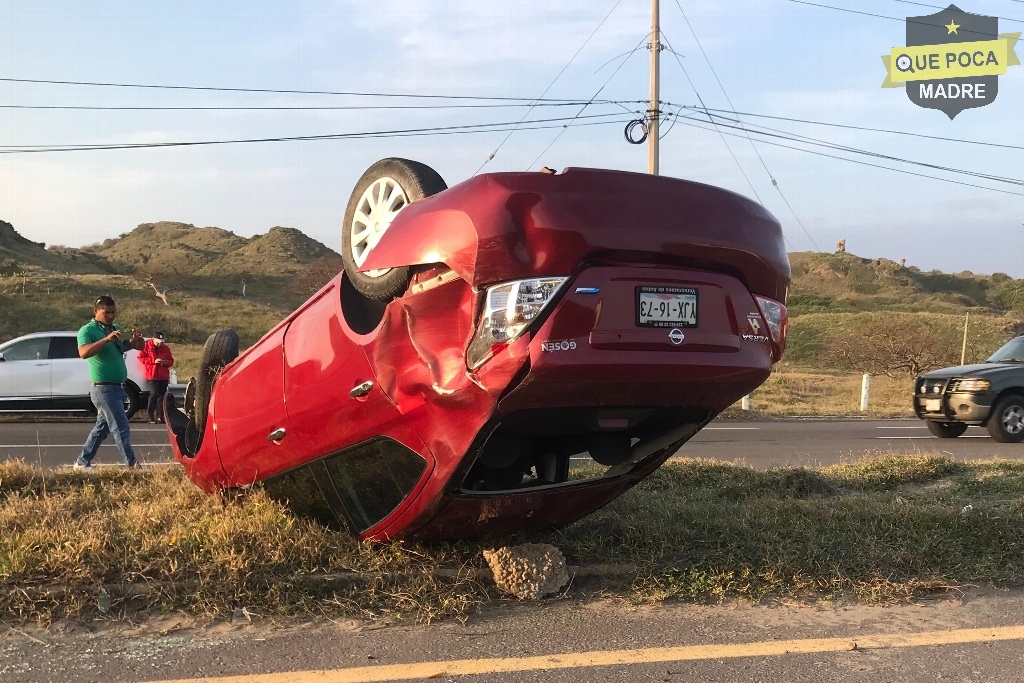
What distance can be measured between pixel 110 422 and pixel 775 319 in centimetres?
624

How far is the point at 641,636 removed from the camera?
3.74 metres

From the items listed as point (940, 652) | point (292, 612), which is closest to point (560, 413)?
point (292, 612)

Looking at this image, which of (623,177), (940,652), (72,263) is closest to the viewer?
(623,177)

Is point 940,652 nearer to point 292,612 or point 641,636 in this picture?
point 641,636

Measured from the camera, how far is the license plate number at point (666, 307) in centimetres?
326

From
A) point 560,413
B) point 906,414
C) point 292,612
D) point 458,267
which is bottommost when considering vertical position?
point 906,414

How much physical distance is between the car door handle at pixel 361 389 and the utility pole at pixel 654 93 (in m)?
17.3

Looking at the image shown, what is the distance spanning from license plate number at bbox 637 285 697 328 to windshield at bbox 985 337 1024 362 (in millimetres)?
11461

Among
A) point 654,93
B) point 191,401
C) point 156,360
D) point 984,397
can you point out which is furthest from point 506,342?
point 654,93

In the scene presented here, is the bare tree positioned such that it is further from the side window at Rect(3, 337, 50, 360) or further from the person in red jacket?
the side window at Rect(3, 337, 50, 360)

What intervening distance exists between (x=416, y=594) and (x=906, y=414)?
17.6m

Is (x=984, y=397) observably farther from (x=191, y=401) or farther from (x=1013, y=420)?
(x=191, y=401)

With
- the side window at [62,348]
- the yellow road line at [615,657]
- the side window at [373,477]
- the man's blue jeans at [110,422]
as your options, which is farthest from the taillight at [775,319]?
the side window at [62,348]

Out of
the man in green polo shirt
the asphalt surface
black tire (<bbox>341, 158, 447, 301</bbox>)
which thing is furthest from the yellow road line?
the man in green polo shirt
